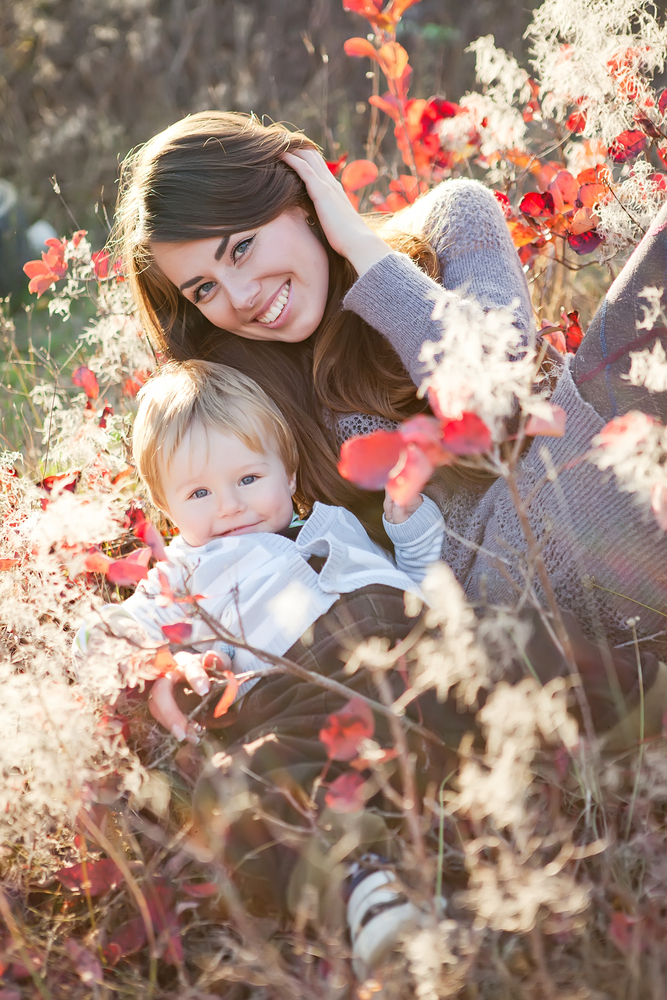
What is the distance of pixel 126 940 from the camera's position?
1241 millimetres

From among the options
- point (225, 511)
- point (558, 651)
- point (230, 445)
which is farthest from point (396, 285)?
point (558, 651)

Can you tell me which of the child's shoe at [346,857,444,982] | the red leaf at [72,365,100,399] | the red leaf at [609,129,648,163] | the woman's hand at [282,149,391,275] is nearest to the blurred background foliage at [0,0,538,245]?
the red leaf at [72,365,100,399]

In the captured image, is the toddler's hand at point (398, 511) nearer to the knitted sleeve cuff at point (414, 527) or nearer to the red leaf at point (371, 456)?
the knitted sleeve cuff at point (414, 527)

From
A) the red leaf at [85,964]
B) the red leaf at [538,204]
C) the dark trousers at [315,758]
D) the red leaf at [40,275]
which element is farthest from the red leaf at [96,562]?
the red leaf at [538,204]

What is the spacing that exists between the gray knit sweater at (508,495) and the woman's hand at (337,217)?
0.22 feet

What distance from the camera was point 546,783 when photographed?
1.34m

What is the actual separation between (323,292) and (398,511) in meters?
0.60

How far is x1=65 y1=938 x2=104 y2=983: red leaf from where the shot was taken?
3.78 ft

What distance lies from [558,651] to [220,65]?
6151 millimetres

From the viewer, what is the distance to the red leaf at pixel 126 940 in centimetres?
123

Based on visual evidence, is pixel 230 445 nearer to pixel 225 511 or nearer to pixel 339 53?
pixel 225 511

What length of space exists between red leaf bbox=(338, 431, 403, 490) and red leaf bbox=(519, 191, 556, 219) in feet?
4.37

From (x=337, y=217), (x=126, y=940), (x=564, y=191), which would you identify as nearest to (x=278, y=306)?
(x=337, y=217)

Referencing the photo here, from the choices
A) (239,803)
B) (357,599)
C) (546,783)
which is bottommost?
(546,783)
